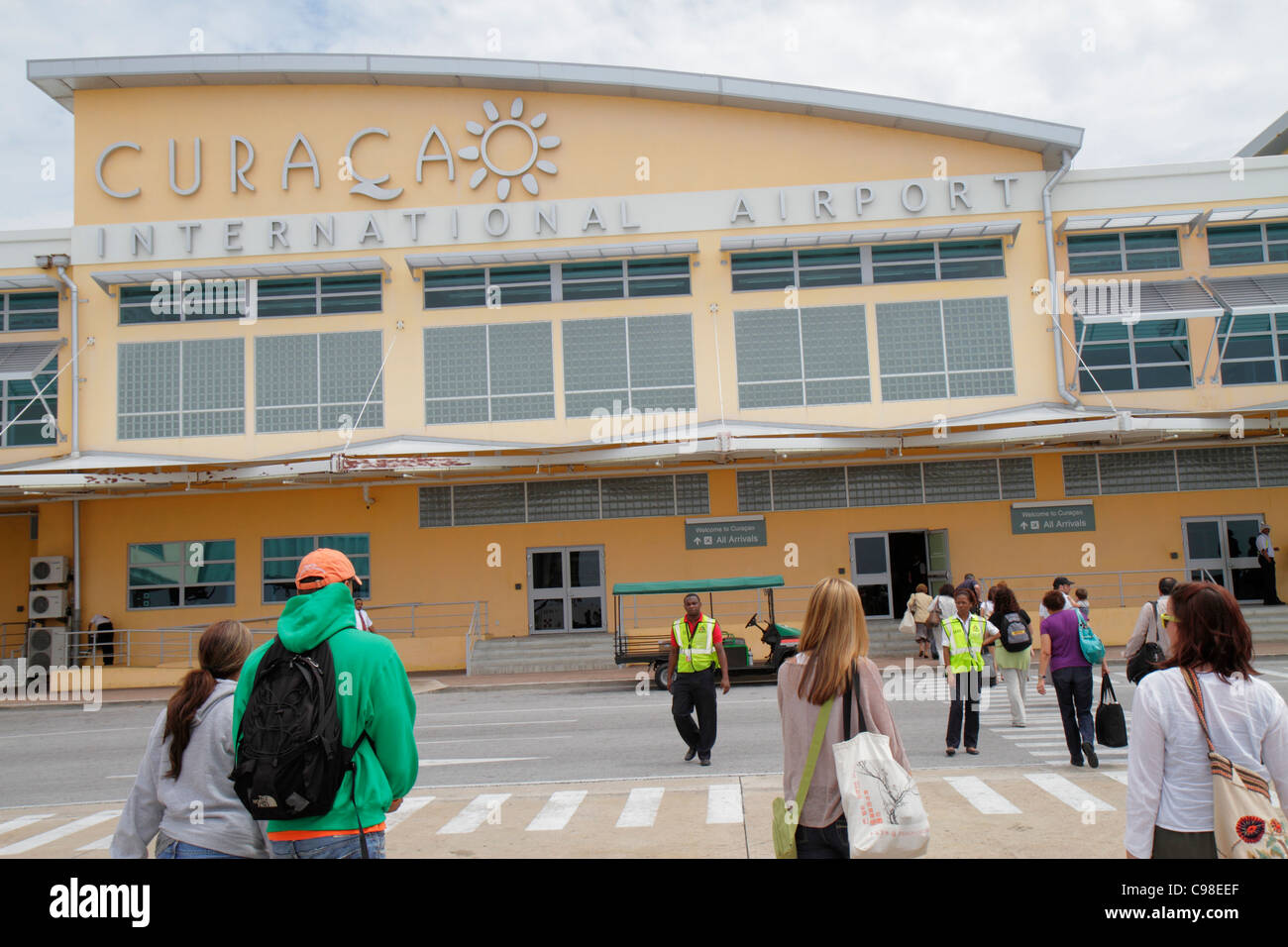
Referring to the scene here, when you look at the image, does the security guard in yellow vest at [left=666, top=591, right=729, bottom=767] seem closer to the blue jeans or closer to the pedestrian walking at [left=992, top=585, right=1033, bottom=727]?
the pedestrian walking at [left=992, top=585, right=1033, bottom=727]

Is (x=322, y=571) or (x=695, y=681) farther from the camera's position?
(x=695, y=681)

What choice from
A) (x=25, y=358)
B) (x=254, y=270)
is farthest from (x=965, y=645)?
(x=25, y=358)

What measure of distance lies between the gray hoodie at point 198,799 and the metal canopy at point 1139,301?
25.2 metres

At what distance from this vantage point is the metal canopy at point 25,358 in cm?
2577

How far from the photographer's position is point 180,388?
87.1 ft

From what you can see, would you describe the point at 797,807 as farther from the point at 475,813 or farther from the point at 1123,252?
the point at 1123,252

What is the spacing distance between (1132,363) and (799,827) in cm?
2512

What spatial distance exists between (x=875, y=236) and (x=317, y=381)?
14.9 m

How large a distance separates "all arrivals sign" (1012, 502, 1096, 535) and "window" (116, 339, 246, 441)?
20236 millimetres

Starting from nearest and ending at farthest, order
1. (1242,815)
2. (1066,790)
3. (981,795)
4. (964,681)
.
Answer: (1242,815)
(981,795)
(1066,790)
(964,681)
